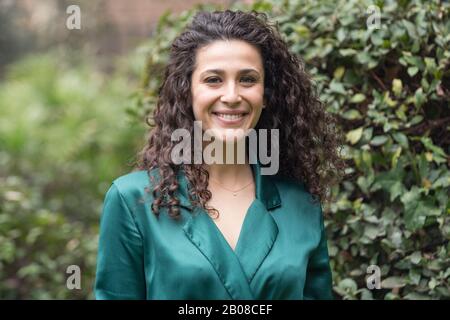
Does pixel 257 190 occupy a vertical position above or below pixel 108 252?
above

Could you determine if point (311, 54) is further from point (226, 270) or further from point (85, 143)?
point (85, 143)

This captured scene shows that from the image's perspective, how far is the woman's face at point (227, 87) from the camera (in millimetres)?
2734

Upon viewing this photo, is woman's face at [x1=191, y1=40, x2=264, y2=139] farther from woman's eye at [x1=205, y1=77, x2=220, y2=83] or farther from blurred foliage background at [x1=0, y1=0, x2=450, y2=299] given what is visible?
blurred foliage background at [x1=0, y1=0, x2=450, y2=299]

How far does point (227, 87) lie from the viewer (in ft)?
8.97

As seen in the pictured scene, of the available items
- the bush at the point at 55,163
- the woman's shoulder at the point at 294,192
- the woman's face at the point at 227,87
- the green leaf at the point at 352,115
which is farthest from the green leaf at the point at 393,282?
the bush at the point at 55,163

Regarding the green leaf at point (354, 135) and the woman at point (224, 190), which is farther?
the green leaf at point (354, 135)

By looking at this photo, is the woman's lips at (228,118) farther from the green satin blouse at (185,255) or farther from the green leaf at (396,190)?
the green leaf at (396,190)

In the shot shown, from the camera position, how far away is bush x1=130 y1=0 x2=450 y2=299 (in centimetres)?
317

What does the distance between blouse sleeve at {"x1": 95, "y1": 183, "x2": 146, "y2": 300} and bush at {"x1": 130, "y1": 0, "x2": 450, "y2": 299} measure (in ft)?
3.40

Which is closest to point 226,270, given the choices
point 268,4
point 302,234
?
point 302,234

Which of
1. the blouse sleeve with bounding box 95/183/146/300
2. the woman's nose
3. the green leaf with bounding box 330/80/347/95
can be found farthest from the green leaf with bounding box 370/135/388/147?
the blouse sleeve with bounding box 95/183/146/300
